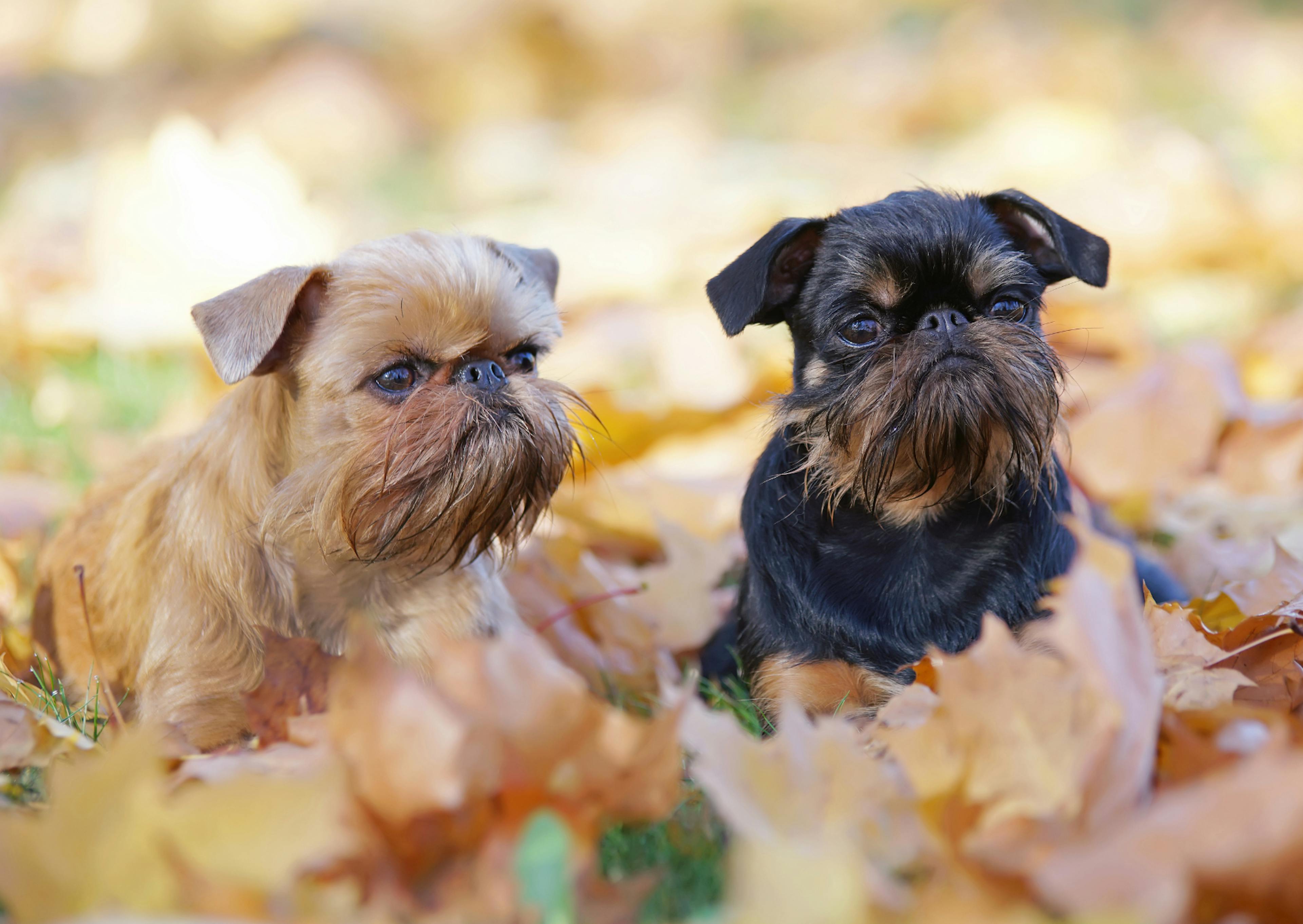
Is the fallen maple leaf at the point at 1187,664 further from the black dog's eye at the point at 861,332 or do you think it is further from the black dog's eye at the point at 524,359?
the black dog's eye at the point at 524,359

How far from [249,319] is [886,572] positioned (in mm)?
1862

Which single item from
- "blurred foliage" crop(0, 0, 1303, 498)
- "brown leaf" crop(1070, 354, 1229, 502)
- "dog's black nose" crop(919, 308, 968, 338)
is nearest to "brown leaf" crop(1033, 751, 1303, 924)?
"dog's black nose" crop(919, 308, 968, 338)

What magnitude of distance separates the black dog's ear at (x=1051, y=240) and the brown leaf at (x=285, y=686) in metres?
2.32

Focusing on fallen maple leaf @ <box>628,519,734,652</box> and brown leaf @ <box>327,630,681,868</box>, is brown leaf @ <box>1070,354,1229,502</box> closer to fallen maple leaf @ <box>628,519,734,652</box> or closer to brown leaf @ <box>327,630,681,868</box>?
fallen maple leaf @ <box>628,519,734,652</box>

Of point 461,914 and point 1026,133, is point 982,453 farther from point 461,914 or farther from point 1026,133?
point 1026,133

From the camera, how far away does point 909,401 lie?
3.25 meters

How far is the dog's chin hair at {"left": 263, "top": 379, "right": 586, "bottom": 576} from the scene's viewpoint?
126 inches

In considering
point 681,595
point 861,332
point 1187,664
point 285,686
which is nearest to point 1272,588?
point 1187,664

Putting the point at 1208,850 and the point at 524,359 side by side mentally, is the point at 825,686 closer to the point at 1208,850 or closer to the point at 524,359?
the point at 524,359

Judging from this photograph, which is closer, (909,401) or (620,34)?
(909,401)

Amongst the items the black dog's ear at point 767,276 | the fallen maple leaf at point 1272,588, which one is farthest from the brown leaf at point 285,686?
the fallen maple leaf at point 1272,588

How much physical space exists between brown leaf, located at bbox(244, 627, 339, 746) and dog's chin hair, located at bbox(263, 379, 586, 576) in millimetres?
305

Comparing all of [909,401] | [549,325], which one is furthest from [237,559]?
[909,401]

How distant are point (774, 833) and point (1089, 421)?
3610mm
